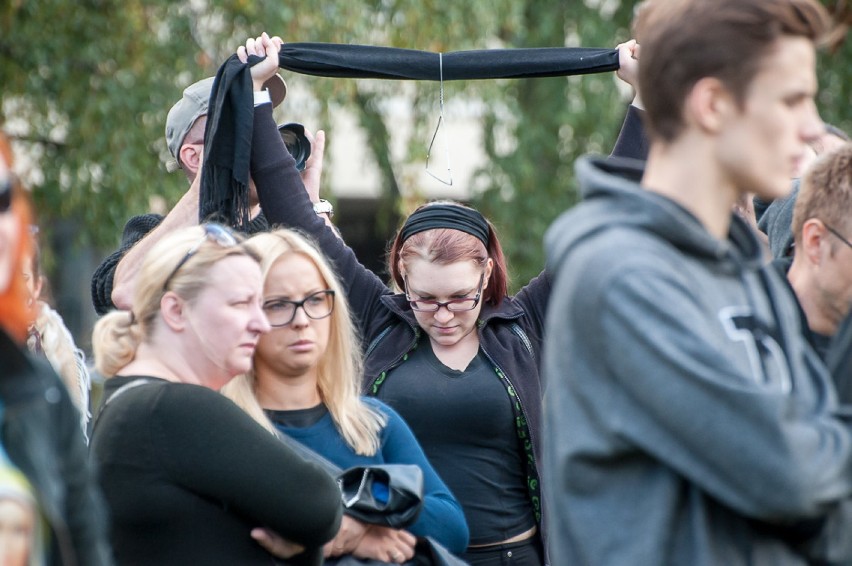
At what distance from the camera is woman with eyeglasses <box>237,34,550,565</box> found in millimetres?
4172

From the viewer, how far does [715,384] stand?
202cm

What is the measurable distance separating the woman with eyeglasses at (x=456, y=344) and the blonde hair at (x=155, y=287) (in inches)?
39.7

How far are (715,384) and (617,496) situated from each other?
9.9 inches

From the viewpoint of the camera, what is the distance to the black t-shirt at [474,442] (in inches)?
164

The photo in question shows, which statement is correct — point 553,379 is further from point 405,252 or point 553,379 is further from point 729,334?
point 405,252

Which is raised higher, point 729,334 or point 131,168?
point 729,334

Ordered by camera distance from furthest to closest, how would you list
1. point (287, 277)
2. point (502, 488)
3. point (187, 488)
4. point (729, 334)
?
point (502, 488)
point (287, 277)
point (187, 488)
point (729, 334)

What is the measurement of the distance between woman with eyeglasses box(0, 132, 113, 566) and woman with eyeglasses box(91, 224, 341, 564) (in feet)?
1.94

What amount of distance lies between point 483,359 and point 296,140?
3.85 feet

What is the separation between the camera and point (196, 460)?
280cm

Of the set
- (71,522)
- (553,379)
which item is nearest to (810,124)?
(553,379)

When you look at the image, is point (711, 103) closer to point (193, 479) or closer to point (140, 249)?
point (193, 479)

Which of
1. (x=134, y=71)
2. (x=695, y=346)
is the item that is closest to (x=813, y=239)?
(x=695, y=346)

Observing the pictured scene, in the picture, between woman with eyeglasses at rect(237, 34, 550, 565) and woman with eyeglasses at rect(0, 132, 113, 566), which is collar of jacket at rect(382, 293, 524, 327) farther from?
woman with eyeglasses at rect(0, 132, 113, 566)
